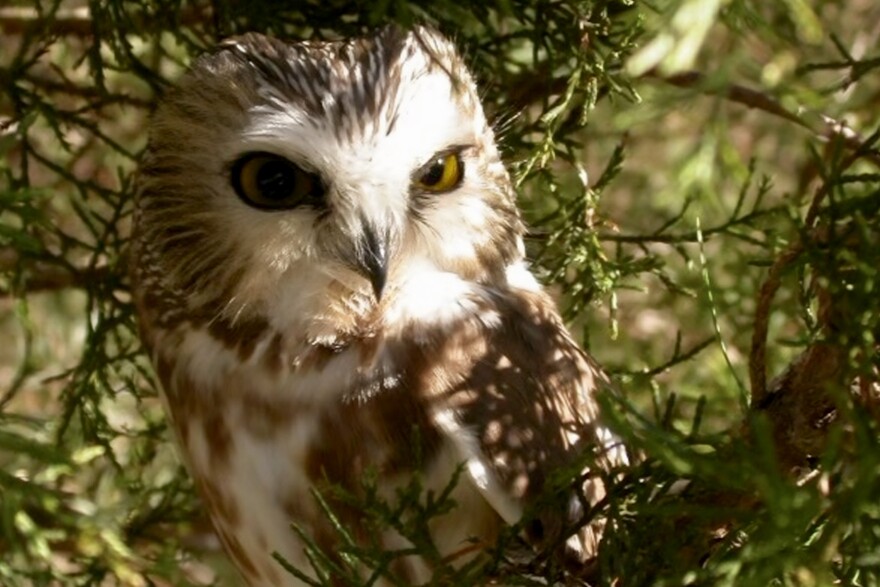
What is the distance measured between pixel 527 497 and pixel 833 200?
69 cm

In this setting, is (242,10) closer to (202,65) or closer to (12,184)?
(202,65)

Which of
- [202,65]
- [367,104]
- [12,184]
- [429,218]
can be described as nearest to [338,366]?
[429,218]

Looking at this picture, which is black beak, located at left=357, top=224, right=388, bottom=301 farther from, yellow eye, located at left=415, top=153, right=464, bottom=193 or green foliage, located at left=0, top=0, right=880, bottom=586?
green foliage, located at left=0, top=0, right=880, bottom=586

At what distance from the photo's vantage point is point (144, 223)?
230 centimetres

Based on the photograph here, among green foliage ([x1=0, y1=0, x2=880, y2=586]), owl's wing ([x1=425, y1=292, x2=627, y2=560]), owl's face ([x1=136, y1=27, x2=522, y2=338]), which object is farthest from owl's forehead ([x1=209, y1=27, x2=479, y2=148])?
owl's wing ([x1=425, y1=292, x2=627, y2=560])

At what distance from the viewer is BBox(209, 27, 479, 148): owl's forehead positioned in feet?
6.68

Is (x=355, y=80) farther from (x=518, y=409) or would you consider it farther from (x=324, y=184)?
(x=518, y=409)

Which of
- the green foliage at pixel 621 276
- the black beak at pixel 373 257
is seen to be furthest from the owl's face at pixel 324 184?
the green foliage at pixel 621 276

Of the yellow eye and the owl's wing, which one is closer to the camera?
the owl's wing

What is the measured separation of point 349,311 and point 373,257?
122 mm

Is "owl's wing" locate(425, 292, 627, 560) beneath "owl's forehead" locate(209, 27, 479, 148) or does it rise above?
beneath

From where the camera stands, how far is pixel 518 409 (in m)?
2.01

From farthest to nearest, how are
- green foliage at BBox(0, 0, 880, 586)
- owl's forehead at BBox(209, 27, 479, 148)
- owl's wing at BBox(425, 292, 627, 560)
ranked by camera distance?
owl's forehead at BBox(209, 27, 479, 148) < owl's wing at BBox(425, 292, 627, 560) < green foliage at BBox(0, 0, 880, 586)

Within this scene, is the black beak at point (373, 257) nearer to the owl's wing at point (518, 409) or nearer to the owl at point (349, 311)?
the owl at point (349, 311)
